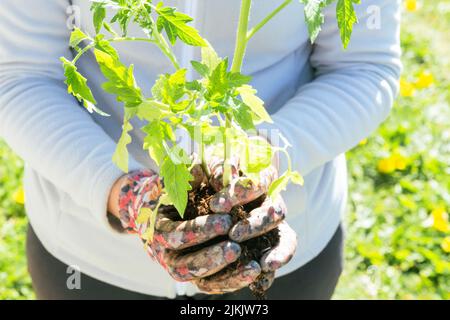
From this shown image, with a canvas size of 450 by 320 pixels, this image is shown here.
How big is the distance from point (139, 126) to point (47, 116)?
0.17 metres

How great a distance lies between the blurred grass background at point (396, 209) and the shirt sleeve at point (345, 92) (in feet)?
3.33

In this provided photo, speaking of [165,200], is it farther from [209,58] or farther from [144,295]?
[144,295]

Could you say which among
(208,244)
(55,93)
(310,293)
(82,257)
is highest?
(55,93)

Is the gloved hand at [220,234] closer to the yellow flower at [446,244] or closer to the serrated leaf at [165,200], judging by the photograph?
the serrated leaf at [165,200]

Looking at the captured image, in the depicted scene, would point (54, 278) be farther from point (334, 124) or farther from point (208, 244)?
point (334, 124)

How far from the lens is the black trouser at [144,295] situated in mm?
1417

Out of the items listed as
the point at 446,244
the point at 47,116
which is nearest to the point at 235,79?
the point at 47,116

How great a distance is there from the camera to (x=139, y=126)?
4.42 ft

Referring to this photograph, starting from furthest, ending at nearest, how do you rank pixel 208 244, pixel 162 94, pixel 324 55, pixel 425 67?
pixel 425 67
pixel 324 55
pixel 208 244
pixel 162 94

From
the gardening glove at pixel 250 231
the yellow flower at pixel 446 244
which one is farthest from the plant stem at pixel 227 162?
the yellow flower at pixel 446 244

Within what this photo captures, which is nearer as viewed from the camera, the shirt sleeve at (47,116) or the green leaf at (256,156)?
the green leaf at (256,156)
